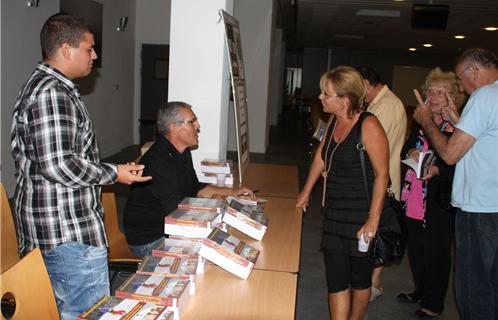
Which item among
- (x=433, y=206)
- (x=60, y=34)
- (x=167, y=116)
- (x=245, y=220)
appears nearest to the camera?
(x=60, y=34)

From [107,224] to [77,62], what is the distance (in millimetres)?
1467

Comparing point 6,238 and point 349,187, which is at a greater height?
point 349,187

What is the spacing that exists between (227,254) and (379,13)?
848 cm

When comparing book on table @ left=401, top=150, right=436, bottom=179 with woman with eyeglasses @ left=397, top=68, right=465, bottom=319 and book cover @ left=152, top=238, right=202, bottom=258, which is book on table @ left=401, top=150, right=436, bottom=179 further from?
book cover @ left=152, top=238, right=202, bottom=258

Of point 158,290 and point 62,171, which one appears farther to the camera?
point 62,171

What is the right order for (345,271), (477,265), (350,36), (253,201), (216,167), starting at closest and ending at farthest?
1. (477,265)
2. (345,271)
3. (253,201)
4. (216,167)
5. (350,36)

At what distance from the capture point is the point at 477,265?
2.46m

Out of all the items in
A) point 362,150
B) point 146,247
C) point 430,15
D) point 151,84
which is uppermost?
point 430,15

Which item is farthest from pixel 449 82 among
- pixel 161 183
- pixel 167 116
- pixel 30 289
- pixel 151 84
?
pixel 151 84

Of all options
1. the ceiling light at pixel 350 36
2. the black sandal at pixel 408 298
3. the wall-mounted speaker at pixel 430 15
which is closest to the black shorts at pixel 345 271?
the black sandal at pixel 408 298

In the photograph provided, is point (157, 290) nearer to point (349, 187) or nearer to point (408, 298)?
point (349, 187)

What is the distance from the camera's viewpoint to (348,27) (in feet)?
39.6

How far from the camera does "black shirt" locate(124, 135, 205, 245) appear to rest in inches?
102

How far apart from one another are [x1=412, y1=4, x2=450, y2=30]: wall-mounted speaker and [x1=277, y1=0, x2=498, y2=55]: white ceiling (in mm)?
359
